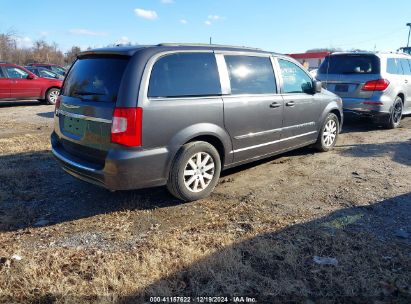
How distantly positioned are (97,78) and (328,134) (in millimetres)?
4326

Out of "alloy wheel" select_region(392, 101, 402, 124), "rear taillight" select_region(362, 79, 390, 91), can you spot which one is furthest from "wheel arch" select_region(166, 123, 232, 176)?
"alloy wheel" select_region(392, 101, 402, 124)

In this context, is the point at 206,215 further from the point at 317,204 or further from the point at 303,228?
the point at 317,204

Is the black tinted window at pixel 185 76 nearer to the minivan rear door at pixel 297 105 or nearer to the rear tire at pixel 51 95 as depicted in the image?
the minivan rear door at pixel 297 105

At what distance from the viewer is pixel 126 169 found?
362cm

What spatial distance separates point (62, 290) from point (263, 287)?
5.01 feet

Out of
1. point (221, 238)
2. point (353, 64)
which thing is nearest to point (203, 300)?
point (221, 238)

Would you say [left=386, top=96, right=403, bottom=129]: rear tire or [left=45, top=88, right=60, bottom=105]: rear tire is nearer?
[left=386, top=96, right=403, bottom=129]: rear tire

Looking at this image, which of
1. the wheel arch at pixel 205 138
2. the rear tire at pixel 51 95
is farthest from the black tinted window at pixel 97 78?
the rear tire at pixel 51 95

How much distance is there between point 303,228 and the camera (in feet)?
12.0

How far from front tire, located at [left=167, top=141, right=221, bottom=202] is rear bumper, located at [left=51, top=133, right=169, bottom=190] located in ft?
0.51

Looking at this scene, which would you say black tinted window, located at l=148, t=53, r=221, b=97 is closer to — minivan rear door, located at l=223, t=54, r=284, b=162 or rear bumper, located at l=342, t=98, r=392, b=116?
minivan rear door, located at l=223, t=54, r=284, b=162

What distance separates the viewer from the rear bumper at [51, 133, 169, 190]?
360 centimetres

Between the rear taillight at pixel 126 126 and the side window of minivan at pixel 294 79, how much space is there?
2621 millimetres

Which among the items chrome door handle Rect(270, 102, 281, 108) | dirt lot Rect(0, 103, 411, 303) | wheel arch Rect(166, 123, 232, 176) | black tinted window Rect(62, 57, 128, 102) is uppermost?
black tinted window Rect(62, 57, 128, 102)
